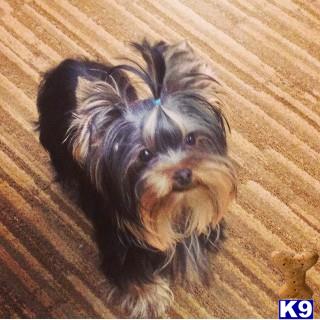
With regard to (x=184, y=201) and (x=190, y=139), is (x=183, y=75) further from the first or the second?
(x=184, y=201)

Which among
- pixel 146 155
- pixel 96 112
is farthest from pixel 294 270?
pixel 96 112

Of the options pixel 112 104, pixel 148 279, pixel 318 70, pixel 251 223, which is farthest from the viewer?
pixel 318 70

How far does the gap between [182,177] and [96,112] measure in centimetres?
23

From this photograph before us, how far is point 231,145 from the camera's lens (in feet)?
5.70

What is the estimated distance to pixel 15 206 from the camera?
1654mm

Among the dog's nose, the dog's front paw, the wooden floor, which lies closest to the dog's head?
the dog's nose

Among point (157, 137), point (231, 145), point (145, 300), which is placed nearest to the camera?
point (157, 137)

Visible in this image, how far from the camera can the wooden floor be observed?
5.02 feet

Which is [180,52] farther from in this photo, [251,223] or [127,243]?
[251,223]

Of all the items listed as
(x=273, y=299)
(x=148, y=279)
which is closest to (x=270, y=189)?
(x=273, y=299)

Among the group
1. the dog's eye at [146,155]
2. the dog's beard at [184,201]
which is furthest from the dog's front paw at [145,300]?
the dog's eye at [146,155]

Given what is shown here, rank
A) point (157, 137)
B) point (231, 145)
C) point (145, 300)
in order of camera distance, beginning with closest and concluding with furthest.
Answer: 1. point (157, 137)
2. point (145, 300)
3. point (231, 145)

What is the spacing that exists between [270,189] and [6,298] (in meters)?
0.91

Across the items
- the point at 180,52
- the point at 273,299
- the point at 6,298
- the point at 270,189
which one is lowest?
the point at 6,298
